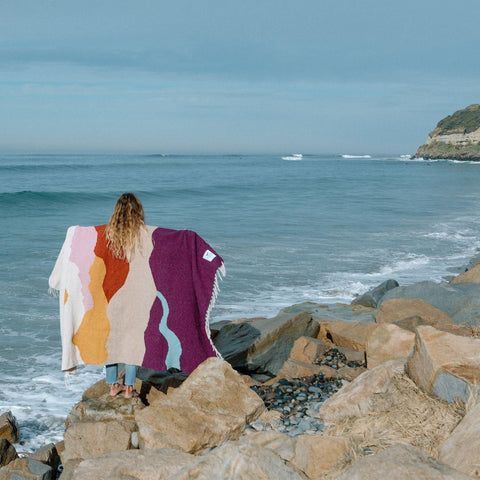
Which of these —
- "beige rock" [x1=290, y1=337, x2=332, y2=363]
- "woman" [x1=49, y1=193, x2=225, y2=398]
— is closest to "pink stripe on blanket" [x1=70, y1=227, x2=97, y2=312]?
"woman" [x1=49, y1=193, x2=225, y2=398]

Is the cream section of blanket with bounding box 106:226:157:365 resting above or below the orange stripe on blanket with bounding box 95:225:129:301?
below

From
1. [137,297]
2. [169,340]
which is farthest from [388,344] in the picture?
[137,297]

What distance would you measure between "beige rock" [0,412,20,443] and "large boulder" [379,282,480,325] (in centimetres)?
577

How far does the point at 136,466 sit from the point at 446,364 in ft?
7.76

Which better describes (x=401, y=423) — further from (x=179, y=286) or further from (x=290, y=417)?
(x=179, y=286)

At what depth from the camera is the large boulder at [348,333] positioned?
687cm

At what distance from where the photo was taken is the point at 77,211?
30.6 m

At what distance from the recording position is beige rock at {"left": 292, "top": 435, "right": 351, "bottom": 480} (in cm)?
348

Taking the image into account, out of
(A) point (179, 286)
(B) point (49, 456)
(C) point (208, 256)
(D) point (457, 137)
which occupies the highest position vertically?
(D) point (457, 137)

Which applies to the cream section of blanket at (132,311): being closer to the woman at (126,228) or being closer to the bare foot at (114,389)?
the woman at (126,228)

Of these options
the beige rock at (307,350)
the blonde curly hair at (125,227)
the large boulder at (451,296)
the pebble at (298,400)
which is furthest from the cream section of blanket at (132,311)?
the large boulder at (451,296)

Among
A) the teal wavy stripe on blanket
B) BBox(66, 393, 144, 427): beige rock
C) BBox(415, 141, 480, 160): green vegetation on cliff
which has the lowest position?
BBox(66, 393, 144, 427): beige rock

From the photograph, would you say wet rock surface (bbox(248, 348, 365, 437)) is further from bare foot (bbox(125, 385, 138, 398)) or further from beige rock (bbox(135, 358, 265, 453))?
bare foot (bbox(125, 385, 138, 398))

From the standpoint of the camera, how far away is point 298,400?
5027 mm
